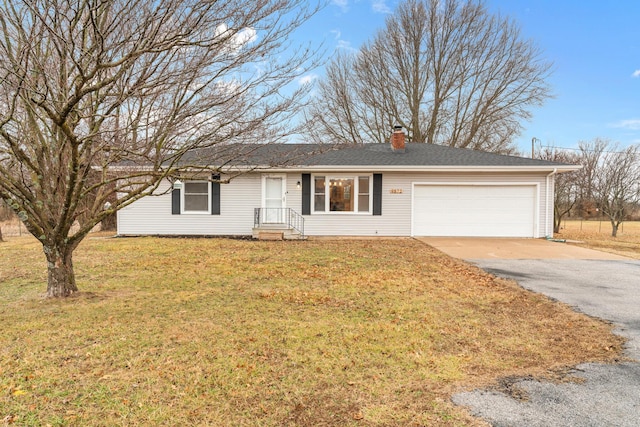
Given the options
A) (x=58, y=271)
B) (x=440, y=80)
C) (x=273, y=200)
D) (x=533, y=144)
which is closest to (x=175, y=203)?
(x=273, y=200)

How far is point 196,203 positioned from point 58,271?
26.5ft

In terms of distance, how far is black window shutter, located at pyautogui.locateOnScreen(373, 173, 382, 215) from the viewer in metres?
12.1

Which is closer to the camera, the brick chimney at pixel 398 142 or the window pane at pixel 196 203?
the window pane at pixel 196 203

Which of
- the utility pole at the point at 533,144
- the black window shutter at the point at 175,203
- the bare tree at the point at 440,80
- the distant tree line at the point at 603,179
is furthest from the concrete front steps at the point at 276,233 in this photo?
the utility pole at the point at 533,144

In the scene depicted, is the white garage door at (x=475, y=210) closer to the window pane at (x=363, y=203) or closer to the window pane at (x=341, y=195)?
the window pane at (x=363, y=203)

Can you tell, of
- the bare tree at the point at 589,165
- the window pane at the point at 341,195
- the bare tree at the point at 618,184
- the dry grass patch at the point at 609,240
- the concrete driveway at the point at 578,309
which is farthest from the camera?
the bare tree at the point at 589,165

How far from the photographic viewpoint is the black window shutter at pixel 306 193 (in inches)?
479

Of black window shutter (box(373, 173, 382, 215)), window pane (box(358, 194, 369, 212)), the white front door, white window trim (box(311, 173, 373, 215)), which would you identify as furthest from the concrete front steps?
black window shutter (box(373, 173, 382, 215))

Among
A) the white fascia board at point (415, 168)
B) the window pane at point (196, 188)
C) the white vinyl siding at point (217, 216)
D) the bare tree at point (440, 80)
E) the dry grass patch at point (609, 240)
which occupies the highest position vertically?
the bare tree at point (440, 80)

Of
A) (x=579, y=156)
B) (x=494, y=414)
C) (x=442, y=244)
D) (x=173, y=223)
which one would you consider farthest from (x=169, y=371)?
(x=579, y=156)

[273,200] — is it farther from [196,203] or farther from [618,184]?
[618,184]

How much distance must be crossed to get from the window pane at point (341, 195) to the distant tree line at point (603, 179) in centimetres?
1208

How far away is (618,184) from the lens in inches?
722

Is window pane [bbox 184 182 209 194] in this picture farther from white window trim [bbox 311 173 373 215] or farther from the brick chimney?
the brick chimney
